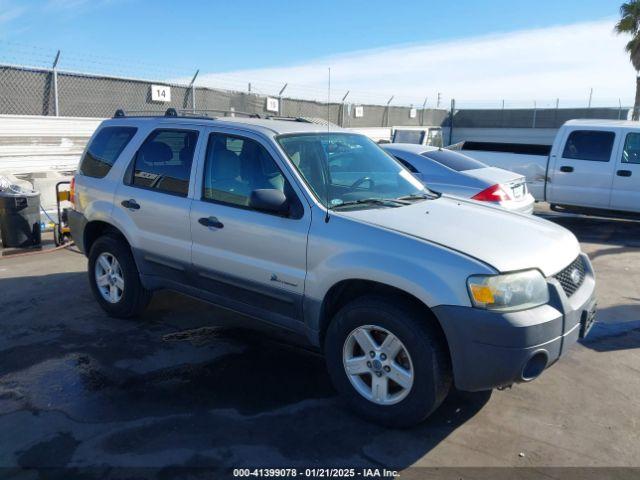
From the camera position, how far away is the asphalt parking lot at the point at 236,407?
10.7ft

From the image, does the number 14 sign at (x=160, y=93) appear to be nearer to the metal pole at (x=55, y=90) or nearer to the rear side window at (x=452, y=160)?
the metal pole at (x=55, y=90)

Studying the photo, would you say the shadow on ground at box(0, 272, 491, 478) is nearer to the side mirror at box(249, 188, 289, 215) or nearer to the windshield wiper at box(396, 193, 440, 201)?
the side mirror at box(249, 188, 289, 215)

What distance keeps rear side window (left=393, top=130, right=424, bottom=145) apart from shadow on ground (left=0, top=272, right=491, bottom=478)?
11920 mm

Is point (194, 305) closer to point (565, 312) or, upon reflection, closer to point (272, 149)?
point (272, 149)

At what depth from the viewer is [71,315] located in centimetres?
559

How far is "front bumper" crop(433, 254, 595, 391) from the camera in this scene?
3104mm

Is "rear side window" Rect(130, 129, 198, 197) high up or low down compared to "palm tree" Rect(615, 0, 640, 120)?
down

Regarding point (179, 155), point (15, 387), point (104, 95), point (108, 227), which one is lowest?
point (15, 387)

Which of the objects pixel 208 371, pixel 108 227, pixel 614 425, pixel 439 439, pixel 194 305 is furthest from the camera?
pixel 194 305

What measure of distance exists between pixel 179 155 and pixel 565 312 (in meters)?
3.29

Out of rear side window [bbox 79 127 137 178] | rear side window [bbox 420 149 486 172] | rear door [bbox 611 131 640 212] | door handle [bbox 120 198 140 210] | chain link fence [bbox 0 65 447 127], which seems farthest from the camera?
chain link fence [bbox 0 65 447 127]

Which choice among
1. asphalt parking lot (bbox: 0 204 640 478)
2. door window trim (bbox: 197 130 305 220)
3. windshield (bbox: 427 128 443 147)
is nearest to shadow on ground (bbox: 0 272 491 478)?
asphalt parking lot (bbox: 0 204 640 478)

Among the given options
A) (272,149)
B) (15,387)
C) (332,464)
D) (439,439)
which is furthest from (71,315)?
(439,439)

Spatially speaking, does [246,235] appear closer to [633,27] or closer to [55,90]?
[55,90]
